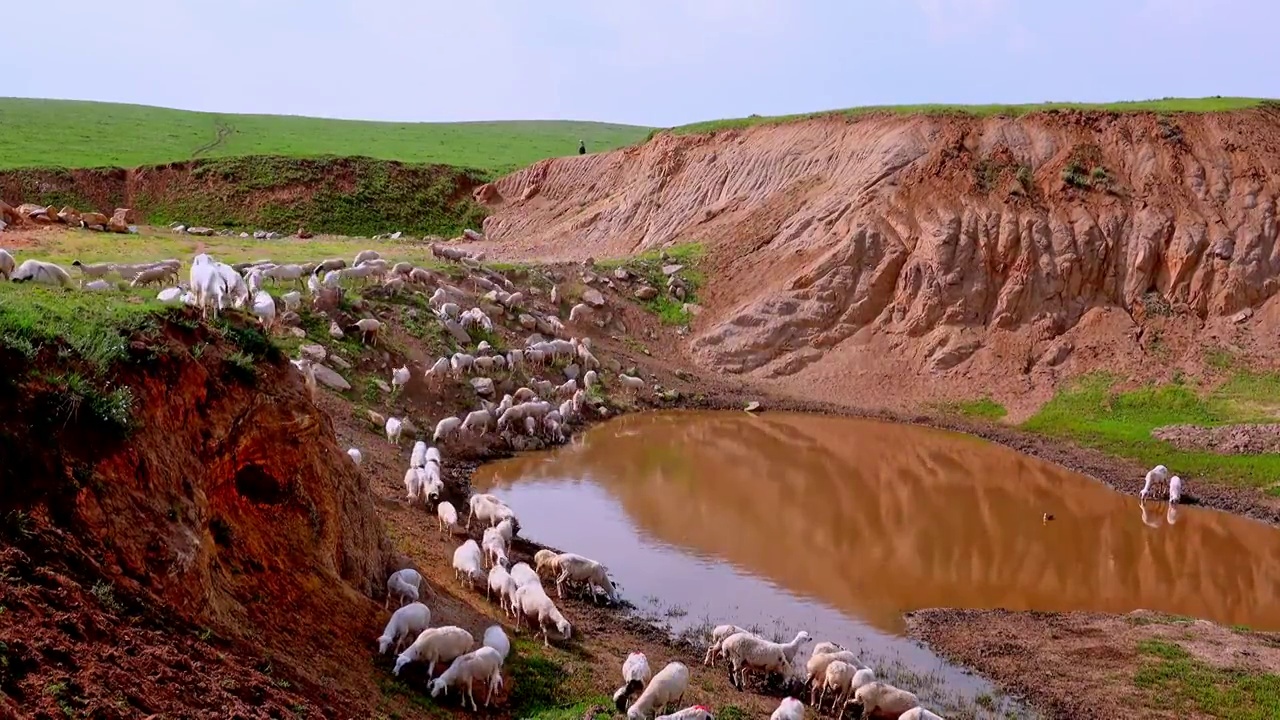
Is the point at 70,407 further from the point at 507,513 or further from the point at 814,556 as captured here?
the point at 814,556

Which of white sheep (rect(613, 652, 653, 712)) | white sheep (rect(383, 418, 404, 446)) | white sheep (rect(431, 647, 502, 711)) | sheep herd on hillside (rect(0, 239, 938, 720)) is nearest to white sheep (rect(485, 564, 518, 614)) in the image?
sheep herd on hillside (rect(0, 239, 938, 720))

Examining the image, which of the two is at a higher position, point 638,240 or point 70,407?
point 638,240

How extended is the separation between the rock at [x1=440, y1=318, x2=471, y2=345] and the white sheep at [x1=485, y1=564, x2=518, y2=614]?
14.1 meters

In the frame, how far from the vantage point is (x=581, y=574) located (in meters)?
15.9

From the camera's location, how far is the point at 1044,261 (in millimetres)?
34125

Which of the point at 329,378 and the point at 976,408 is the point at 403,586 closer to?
the point at 329,378

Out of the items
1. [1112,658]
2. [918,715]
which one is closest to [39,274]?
[918,715]

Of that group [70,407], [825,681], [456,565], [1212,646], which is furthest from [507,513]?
[1212,646]

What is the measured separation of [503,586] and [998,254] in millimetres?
25449

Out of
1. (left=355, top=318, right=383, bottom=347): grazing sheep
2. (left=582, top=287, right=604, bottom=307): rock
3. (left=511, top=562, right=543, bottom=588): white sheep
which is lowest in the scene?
(left=511, top=562, right=543, bottom=588): white sheep

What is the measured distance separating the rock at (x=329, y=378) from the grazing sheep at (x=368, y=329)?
1.90m

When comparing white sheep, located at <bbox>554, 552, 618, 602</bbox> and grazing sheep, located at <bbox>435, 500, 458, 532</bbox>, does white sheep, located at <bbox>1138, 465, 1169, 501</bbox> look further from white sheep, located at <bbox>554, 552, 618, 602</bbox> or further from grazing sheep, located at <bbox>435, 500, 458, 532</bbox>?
grazing sheep, located at <bbox>435, 500, 458, 532</bbox>

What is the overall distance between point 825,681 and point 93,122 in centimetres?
6724

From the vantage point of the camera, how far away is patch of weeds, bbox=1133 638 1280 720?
1298 centimetres
